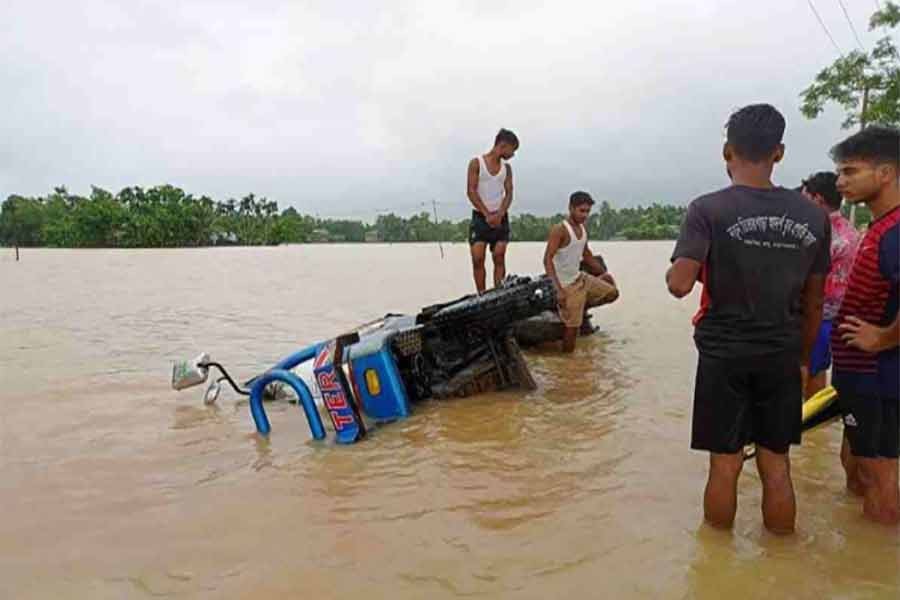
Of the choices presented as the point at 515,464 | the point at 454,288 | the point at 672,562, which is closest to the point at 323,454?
the point at 515,464

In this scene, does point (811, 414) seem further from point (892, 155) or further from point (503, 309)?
point (503, 309)

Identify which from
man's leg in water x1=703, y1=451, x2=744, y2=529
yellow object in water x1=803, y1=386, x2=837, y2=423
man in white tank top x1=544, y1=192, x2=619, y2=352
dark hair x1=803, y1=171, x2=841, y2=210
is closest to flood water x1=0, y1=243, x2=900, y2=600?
man's leg in water x1=703, y1=451, x2=744, y2=529

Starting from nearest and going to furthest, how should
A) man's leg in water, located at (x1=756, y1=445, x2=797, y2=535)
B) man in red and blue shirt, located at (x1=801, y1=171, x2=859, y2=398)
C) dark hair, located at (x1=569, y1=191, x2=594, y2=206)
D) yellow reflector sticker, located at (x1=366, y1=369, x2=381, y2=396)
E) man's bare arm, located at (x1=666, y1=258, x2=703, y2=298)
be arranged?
man's bare arm, located at (x1=666, y1=258, x2=703, y2=298)
man's leg in water, located at (x1=756, y1=445, x2=797, y2=535)
man in red and blue shirt, located at (x1=801, y1=171, x2=859, y2=398)
yellow reflector sticker, located at (x1=366, y1=369, x2=381, y2=396)
dark hair, located at (x1=569, y1=191, x2=594, y2=206)

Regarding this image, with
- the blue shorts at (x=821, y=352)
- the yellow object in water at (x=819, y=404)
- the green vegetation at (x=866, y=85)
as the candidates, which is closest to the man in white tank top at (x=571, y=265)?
the blue shorts at (x=821, y=352)

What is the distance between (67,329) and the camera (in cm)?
984

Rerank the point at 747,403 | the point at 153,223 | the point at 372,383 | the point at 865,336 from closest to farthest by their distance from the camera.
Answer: the point at 865,336, the point at 747,403, the point at 372,383, the point at 153,223

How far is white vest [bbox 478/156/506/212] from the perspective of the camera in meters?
7.13

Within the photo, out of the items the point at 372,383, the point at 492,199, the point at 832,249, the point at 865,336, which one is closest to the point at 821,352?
the point at 832,249

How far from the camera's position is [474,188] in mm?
Result: 7164

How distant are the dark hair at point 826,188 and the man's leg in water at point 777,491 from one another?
191 centimetres

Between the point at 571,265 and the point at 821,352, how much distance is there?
3.28 m

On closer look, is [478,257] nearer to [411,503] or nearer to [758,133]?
[411,503]

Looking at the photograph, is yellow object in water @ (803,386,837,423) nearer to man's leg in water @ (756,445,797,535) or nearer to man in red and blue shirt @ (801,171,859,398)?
man's leg in water @ (756,445,797,535)

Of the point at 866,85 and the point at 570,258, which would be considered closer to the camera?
the point at 570,258
